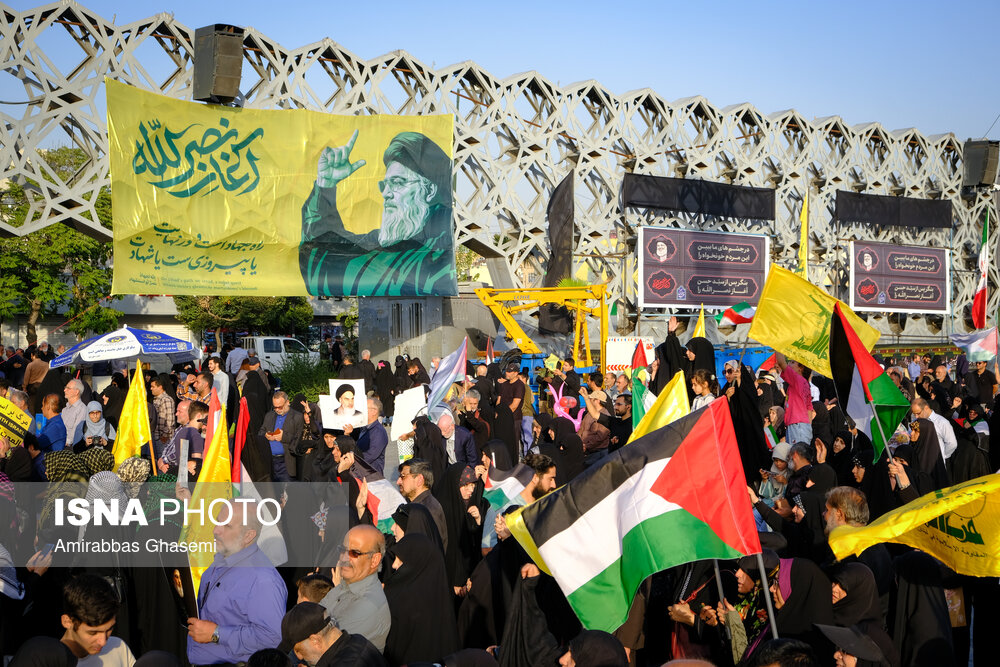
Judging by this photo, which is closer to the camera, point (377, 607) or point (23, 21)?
point (377, 607)

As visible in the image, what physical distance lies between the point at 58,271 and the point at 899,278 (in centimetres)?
3138

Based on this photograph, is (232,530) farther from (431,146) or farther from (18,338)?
(18,338)

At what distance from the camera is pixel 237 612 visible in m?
4.07

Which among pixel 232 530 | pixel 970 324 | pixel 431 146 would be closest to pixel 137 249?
pixel 431 146

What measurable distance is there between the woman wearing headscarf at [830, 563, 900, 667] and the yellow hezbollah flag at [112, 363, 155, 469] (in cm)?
598

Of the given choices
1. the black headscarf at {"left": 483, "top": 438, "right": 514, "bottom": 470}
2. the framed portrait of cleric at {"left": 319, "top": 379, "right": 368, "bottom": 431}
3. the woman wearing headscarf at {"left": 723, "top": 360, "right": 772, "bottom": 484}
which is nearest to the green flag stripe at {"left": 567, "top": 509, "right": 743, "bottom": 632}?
the black headscarf at {"left": 483, "top": 438, "right": 514, "bottom": 470}

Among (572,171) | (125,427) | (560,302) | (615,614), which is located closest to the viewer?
(615,614)

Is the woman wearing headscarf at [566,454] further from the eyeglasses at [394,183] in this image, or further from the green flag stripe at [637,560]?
the eyeglasses at [394,183]

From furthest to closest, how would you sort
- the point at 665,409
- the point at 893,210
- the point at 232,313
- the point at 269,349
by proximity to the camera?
the point at 232,313
the point at 893,210
the point at 269,349
the point at 665,409

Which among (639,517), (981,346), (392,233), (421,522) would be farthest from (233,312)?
(639,517)

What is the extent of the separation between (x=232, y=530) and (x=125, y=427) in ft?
14.1

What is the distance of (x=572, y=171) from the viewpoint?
26.9 m

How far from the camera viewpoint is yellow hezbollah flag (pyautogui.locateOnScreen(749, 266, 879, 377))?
7.88 metres

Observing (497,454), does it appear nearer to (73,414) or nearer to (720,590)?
(720,590)
